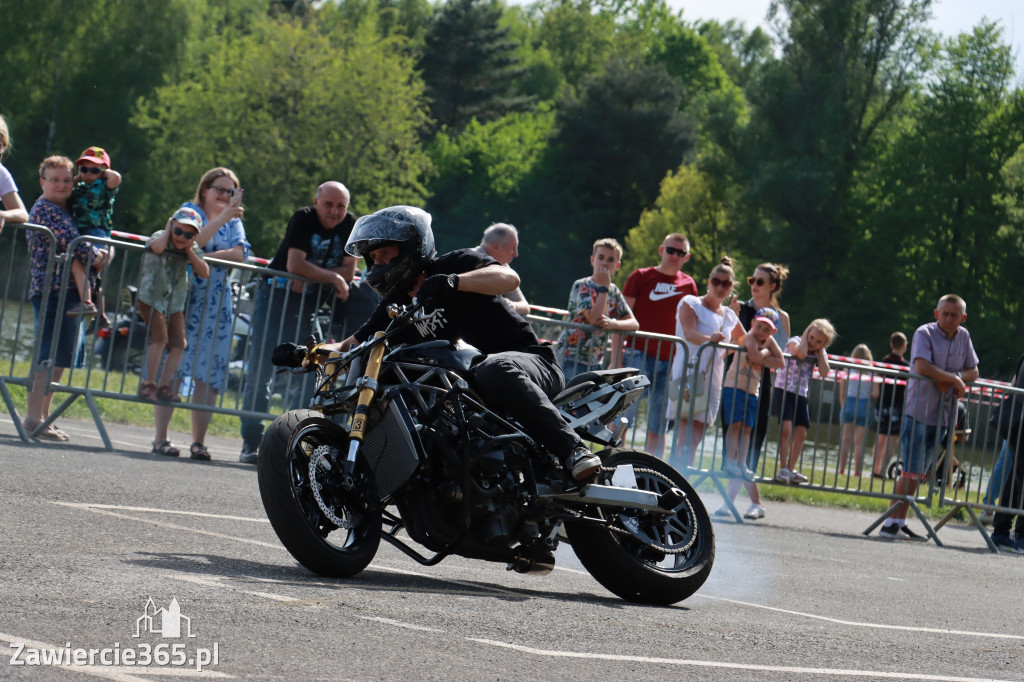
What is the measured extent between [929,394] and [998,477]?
40.7 inches

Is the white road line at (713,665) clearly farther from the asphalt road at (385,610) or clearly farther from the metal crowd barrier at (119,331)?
the metal crowd barrier at (119,331)

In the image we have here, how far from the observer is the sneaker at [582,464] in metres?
6.67

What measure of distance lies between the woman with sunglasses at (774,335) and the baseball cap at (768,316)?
0.07 metres

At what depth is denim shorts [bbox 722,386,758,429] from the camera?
12.5 metres

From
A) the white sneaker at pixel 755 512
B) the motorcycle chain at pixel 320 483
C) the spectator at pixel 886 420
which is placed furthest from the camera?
the spectator at pixel 886 420

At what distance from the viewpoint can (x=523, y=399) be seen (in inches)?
260

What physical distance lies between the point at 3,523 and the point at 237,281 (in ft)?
15.7

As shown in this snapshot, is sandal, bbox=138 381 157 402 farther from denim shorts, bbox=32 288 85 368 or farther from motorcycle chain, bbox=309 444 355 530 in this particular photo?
motorcycle chain, bbox=309 444 355 530

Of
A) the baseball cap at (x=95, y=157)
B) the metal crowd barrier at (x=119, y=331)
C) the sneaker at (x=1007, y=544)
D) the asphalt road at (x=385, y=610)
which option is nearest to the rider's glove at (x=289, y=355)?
the asphalt road at (x=385, y=610)

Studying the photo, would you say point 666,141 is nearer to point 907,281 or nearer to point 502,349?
point 907,281

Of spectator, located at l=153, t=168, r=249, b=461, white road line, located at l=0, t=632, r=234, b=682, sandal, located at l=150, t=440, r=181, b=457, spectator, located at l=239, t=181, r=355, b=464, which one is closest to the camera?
white road line, located at l=0, t=632, r=234, b=682

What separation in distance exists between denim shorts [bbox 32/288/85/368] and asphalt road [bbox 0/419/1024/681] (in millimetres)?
1127

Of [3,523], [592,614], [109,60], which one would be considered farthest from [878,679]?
[109,60]
